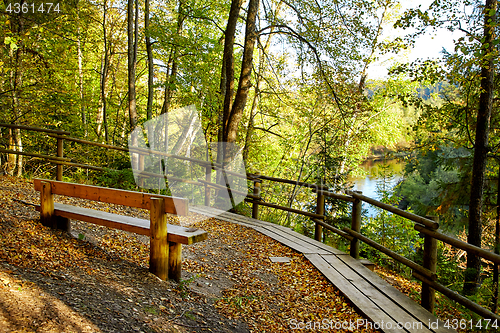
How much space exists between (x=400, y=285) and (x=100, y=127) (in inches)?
559

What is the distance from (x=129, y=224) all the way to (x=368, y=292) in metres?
2.86

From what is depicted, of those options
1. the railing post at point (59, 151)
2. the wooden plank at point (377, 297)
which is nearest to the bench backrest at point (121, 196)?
the wooden plank at point (377, 297)

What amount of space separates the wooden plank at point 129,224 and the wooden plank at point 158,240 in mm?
84

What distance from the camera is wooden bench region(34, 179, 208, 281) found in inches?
129

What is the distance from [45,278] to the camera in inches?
113

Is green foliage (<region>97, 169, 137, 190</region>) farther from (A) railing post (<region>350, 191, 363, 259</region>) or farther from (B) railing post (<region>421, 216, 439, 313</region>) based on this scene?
(B) railing post (<region>421, 216, 439, 313</region>)

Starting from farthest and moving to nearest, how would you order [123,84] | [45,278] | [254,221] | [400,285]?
[123,84] < [254,221] < [400,285] < [45,278]

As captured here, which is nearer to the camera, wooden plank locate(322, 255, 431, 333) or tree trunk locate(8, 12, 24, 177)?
wooden plank locate(322, 255, 431, 333)

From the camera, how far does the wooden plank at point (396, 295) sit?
3172 millimetres

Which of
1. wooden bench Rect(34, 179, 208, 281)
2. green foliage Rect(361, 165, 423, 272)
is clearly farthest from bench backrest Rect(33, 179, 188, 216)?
green foliage Rect(361, 165, 423, 272)

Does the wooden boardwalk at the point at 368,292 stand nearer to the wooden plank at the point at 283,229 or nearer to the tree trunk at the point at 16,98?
the wooden plank at the point at 283,229

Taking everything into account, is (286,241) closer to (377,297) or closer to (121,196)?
(377,297)

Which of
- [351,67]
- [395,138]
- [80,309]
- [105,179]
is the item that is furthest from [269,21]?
[395,138]

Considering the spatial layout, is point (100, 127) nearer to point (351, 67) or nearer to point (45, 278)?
point (351, 67)
